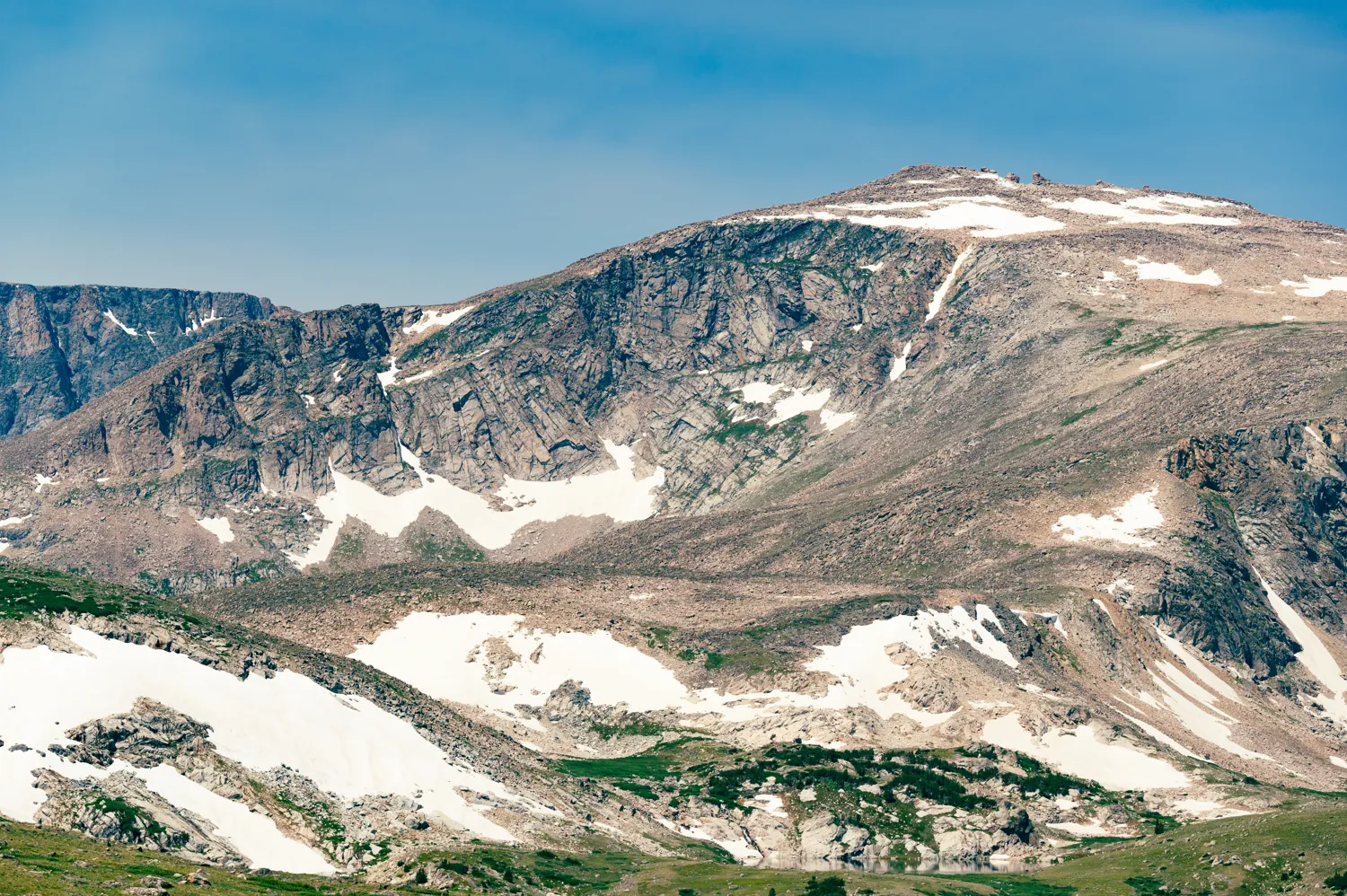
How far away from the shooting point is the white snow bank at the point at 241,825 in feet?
280

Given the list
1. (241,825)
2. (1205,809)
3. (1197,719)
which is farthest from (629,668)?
(241,825)

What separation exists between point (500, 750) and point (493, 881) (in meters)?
38.0

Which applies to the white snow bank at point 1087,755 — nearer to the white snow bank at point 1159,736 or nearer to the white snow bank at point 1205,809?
the white snow bank at point 1205,809

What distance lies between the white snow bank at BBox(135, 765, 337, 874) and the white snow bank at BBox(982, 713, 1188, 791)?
306ft

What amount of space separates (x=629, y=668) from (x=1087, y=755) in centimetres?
5939

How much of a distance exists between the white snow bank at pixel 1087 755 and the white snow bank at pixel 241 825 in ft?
306

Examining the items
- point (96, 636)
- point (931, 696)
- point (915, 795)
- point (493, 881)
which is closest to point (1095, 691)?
point (931, 696)

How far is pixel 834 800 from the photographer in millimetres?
135625

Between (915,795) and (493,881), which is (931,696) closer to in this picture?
(915,795)

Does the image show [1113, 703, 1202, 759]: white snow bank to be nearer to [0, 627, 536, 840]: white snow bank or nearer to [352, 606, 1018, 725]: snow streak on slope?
[352, 606, 1018, 725]: snow streak on slope

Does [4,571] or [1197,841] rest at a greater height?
[4,571]

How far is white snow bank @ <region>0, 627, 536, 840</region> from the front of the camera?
8444 centimetres

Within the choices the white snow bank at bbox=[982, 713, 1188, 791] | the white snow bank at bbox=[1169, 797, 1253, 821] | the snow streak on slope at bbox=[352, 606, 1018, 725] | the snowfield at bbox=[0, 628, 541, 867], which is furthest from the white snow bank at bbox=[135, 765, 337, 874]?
the white snow bank at bbox=[982, 713, 1188, 791]

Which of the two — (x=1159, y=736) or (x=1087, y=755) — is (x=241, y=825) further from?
(x=1159, y=736)
